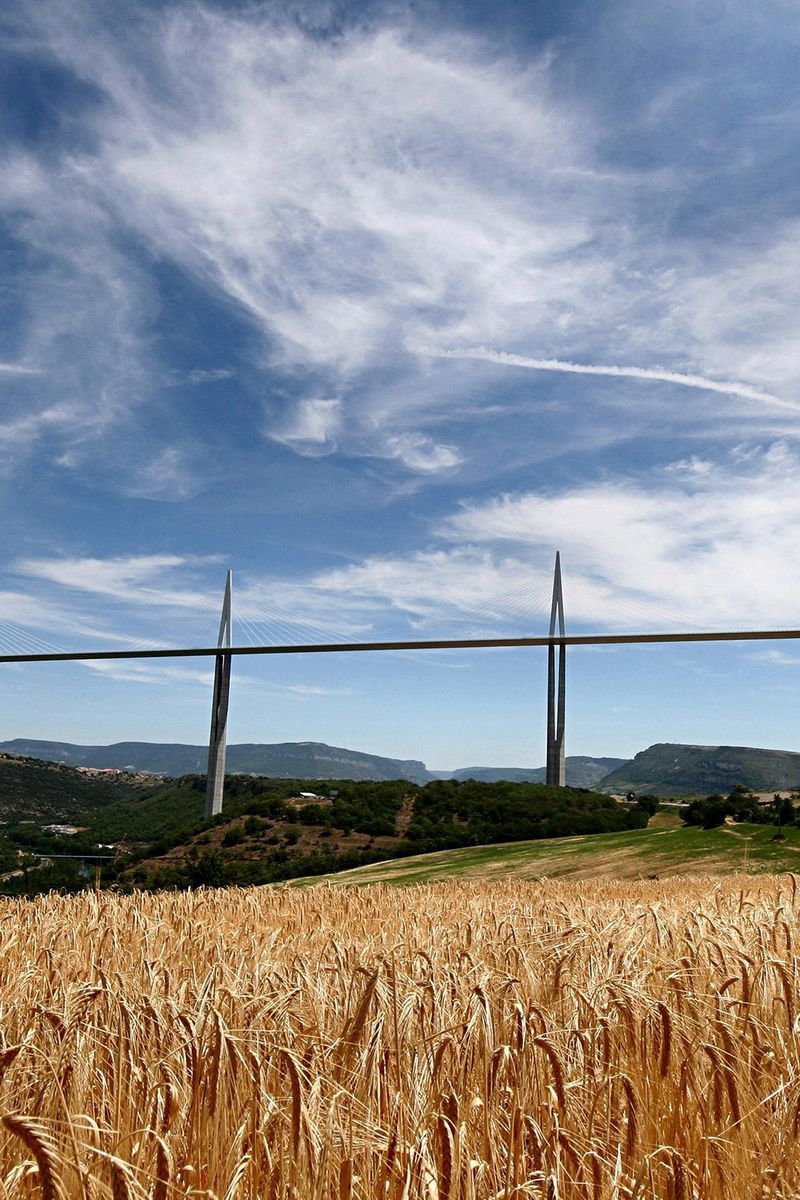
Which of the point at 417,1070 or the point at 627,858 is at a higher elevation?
the point at 417,1070

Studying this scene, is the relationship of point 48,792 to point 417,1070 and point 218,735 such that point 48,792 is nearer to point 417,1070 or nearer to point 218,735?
point 218,735

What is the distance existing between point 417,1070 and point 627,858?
17.2m

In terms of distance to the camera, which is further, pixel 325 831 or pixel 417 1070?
pixel 325 831

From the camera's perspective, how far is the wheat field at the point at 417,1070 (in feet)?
7.01

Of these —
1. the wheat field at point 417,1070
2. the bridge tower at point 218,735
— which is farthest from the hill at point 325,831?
the wheat field at point 417,1070

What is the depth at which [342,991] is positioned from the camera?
385 cm

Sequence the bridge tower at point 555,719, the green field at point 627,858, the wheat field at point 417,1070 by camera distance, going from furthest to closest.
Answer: the bridge tower at point 555,719 → the green field at point 627,858 → the wheat field at point 417,1070

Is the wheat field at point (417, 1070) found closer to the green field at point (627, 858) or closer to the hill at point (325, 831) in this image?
the green field at point (627, 858)

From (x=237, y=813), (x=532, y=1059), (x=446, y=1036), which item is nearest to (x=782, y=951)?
(x=532, y=1059)

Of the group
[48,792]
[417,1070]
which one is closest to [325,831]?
[417,1070]

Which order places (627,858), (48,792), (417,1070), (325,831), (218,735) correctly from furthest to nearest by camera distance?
(48,792)
(218,735)
(325,831)
(627,858)
(417,1070)

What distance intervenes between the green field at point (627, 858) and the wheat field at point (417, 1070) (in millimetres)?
12307

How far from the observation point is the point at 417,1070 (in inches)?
108

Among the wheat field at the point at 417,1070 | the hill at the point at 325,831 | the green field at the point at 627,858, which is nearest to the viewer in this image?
the wheat field at the point at 417,1070
